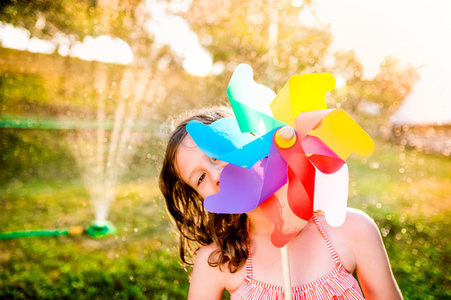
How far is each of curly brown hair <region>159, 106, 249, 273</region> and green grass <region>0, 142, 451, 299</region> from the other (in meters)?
0.43

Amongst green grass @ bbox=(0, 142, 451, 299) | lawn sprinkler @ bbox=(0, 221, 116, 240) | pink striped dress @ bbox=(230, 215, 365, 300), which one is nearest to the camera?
pink striped dress @ bbox=(230, 215, 365, 300)

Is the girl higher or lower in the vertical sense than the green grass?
higher

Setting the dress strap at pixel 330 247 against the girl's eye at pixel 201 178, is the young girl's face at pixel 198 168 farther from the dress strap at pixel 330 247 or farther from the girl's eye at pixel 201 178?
the dress strap at pixel 330 247

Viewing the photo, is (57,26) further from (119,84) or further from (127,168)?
(127,168)

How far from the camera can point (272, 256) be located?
102 centimetres

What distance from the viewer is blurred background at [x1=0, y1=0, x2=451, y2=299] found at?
218cm

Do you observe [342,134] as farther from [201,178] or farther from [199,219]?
[199,219]

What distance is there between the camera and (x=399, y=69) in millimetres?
2494

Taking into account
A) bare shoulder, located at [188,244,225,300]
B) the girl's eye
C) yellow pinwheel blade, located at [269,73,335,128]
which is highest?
yellow pinwheel blade, located at [269,73,335,128]

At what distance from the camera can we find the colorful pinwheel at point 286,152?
85cm

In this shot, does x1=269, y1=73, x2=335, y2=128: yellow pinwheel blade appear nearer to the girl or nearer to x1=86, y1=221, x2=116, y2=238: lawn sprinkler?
the girl

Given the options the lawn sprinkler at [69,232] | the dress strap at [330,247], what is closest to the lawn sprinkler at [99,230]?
the lawn sprinkler at [69,232]

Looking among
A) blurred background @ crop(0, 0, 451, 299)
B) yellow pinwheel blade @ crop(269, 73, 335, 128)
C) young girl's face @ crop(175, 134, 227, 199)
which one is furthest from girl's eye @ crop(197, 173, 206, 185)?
blurred background @ crop(0, 0, 451, 299)

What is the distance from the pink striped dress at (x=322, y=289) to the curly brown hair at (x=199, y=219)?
0.08 meters
